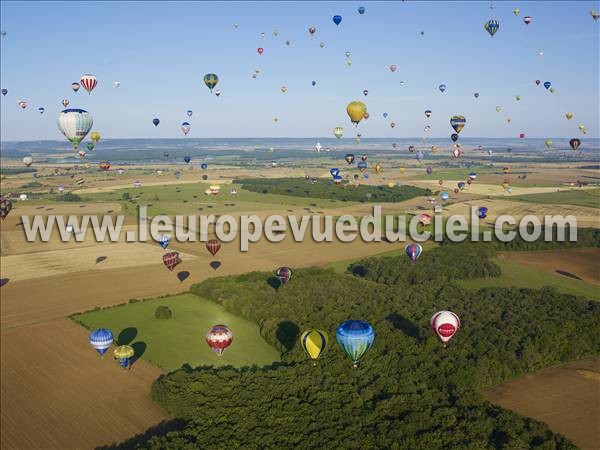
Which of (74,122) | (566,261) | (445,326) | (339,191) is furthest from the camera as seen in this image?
(339,191)

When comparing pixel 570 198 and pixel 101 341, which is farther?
pixel 570 198

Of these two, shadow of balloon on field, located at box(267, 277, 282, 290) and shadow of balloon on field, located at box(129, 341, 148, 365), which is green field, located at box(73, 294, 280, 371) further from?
shadow of balloon on field, located at box(267, 277, 282, 290)

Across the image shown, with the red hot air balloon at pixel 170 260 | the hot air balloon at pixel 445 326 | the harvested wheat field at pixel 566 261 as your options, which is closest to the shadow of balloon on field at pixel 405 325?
the hot air balloon at pixel 445 326

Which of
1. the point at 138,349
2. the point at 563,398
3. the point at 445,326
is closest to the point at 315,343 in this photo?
the point at 445,326

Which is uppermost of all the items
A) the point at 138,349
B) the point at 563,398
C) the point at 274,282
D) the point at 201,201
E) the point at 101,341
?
the point at 201,201

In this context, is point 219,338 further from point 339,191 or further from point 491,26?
point 339,191

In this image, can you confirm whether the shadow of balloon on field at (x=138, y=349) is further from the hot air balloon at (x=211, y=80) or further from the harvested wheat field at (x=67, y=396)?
the hot air balloon at (x=211, y=80)
